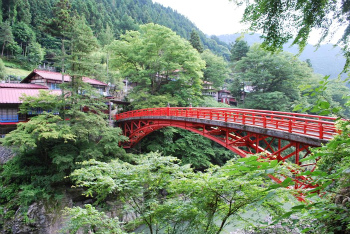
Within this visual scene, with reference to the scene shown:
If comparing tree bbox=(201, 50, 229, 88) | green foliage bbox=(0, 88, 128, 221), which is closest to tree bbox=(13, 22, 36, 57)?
green foliage bbox=(0, 88, 128, 221)

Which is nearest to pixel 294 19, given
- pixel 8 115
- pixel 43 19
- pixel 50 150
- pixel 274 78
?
pixel 50 150

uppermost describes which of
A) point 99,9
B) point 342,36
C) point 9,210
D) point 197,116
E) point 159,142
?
point 99,9

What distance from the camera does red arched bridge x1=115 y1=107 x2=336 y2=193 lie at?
6.34 meters

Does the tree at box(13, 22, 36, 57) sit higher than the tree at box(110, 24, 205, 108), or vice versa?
the tree at box(13, 22, 36, 57)

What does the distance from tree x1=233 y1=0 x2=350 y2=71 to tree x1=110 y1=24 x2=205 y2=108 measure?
14.3 meters

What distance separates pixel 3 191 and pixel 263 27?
15373 mm

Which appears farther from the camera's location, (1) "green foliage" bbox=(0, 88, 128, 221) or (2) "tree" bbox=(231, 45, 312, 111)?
(2) "tree" bbox=(231, 45, 312, 111)

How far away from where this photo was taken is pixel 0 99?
51.4 feet

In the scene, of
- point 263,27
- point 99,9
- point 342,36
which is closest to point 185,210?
point 263,27

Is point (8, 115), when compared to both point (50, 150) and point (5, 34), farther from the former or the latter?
point (5, 34)

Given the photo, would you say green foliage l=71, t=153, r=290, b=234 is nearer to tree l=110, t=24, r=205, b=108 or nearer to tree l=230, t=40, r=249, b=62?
tree l=110, t=24, r=205, b=108

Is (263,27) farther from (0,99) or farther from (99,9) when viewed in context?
(99,9)

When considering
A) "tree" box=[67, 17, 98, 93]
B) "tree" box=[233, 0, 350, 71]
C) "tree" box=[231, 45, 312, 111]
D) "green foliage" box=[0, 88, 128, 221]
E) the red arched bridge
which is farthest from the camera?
"tree" box=[231, 45, 312, 111]

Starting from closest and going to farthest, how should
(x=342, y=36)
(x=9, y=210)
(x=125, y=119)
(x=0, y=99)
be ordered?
1. (x=342, y=36)
2. (x=9, y=210)
3. (x=0, y=99)
4. (x=125, y=119)
